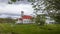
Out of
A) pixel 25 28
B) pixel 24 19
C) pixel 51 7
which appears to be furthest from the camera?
pixel 24 19

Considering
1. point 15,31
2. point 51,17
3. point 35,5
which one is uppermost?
point 35,5

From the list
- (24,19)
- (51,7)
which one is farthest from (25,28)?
(51,7)

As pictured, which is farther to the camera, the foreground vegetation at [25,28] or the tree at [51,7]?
the foreground vegetation at [25,28]

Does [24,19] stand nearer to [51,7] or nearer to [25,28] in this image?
[25,28]

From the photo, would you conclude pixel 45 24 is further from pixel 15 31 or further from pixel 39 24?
pixel 15 31

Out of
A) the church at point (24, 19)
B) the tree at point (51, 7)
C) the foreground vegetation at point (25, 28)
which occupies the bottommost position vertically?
the foreground vegetation at point (25, 28)

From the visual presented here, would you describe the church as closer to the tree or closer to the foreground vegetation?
the foreground vegetation

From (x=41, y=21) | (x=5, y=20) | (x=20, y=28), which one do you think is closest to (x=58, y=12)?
(x=41, y=21)

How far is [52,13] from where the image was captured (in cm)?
496

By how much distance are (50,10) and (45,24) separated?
47 centimetres

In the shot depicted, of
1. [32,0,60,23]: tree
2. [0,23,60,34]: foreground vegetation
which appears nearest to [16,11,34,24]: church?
[0,23,60,34]: foreground vegetation

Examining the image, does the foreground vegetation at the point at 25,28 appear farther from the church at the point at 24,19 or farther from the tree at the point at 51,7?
the tree at the point at 51,7

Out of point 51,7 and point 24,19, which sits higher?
point 51,7

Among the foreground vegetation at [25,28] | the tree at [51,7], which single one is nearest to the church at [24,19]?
the foreground vegetation at [25,28]
